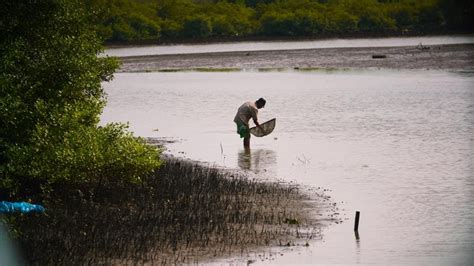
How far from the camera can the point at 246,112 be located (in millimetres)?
28469

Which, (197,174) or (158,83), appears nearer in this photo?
(197,174)

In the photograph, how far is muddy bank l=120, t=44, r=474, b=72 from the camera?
225 feet

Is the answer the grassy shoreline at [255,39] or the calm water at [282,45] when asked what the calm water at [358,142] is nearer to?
the calm water at [282,45]

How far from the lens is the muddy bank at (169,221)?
16.0 meters

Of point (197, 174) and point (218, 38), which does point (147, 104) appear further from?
point (218, 38)

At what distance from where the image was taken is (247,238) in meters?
17.3

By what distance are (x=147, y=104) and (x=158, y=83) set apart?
1326 centimetres

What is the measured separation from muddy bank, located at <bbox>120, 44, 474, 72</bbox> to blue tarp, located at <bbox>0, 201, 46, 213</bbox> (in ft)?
150

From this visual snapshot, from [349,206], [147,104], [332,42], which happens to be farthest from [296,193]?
[332,42]

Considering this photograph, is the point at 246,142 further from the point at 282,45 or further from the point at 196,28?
the point at 196,28

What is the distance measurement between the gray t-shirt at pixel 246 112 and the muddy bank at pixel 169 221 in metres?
6.26

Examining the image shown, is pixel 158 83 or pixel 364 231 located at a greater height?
pixel 364 231

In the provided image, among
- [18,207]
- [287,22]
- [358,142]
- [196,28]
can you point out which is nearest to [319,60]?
[287,22]

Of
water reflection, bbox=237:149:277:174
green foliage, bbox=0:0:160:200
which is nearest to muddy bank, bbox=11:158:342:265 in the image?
green foliage, bbox=0:0:160:200
